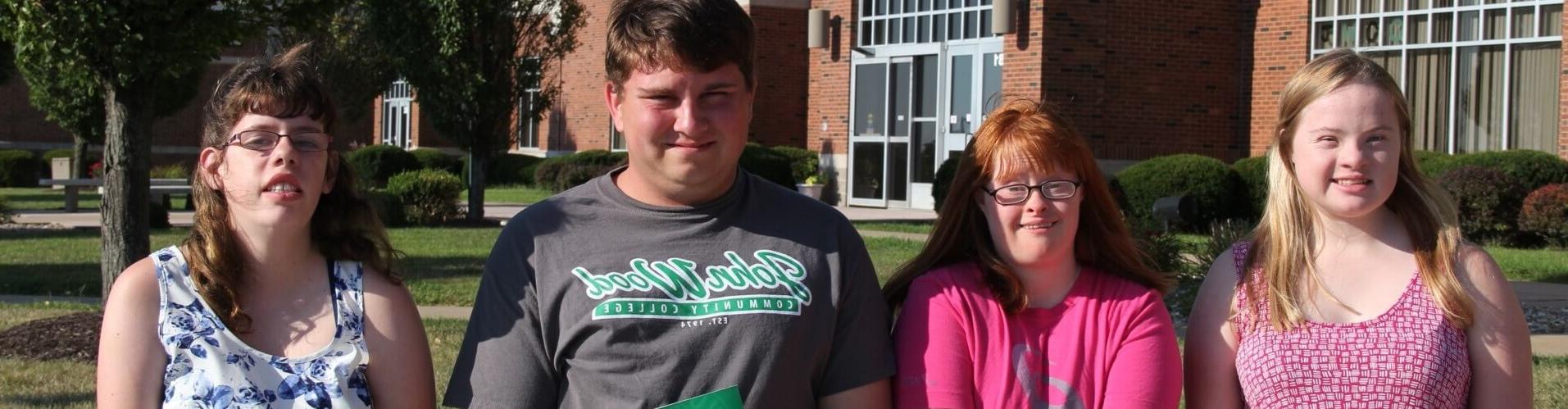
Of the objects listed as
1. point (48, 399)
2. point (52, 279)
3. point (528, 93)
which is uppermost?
point (528, 93)

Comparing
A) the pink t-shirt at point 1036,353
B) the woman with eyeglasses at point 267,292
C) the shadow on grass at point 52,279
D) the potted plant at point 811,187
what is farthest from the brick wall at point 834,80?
the pink t-shirt at point 1036,353

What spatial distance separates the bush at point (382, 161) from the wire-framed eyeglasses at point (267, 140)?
24998mm

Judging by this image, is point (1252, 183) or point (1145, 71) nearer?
point (1252, 183)

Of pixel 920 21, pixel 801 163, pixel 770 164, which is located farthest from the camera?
pixel 801 163

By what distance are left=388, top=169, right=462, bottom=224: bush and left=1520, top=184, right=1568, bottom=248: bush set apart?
1204cm

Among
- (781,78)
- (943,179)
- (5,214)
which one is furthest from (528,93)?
(781,78)

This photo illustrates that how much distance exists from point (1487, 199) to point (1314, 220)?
12.4 m

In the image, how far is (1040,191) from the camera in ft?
9.47

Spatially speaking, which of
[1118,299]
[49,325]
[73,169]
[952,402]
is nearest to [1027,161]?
[1118,299]

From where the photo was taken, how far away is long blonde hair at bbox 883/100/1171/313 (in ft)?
9.48

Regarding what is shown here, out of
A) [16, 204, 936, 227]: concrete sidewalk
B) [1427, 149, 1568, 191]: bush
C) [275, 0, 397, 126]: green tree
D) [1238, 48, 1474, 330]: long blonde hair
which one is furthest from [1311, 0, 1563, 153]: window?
[275, 0, 397, 126]: green tree

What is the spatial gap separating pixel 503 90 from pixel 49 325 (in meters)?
11.2

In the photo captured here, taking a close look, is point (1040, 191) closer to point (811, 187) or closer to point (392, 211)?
point (392, 211)

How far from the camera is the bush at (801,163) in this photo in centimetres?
2320
